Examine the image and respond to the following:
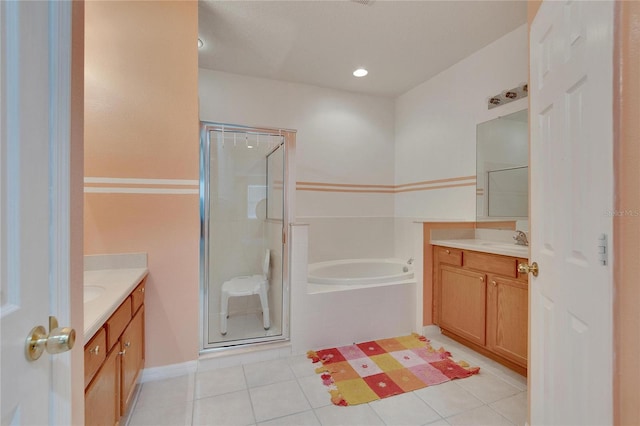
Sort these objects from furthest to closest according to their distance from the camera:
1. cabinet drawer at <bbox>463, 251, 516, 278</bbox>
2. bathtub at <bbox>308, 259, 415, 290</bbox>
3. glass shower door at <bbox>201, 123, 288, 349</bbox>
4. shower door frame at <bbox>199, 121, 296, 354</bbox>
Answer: bathtub at <bbox>308, 259, 415, 290</bbox>, glass shower door at <bbox>201, 123, 288, 349</bbox>, shower door frame at <bbox>199, 121, 296, 354</bbox>, cabinet drawer at <bbox>463, 251, 516, 278</bbox>

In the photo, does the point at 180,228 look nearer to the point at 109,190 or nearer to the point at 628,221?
the point at 109,190

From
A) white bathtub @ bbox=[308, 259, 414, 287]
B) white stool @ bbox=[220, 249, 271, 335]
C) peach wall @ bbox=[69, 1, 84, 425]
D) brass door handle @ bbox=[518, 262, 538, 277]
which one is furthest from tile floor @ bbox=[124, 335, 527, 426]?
white bathtub @ bbox=[308, 259, 414, 287]

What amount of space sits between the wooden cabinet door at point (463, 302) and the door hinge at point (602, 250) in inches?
62.6

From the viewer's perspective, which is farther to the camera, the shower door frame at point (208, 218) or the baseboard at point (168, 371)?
the shower door frame at point (208, 218)

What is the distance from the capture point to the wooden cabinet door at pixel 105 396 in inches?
41.6

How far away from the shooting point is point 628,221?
76 centimetres

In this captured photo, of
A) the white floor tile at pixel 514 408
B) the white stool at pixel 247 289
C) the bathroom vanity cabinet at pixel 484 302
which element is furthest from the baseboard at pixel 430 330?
the white stool at pixel 247 289

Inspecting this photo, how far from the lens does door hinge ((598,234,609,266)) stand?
81cm

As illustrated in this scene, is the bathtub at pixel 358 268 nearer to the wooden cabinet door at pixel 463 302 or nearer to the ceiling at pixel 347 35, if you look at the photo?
the wooden cabinet door at pixel 463 302

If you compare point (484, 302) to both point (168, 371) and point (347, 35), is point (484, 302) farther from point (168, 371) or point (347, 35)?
point (347, 35)

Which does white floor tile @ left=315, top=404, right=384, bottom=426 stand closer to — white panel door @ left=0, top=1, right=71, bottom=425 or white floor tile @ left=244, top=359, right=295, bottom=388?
white floor tile @ left=244, top=359, right=295, bottom=388

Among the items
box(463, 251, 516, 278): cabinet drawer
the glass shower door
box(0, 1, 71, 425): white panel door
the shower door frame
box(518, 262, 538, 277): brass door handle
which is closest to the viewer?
box(0, 1, 71, 425): white panel door

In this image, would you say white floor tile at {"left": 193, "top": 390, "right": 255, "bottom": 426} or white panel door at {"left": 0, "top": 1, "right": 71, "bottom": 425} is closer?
white panel door at {"left": 0, "top": 1, "right": 71, "bottom": 425}

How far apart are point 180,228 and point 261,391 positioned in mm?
1229
